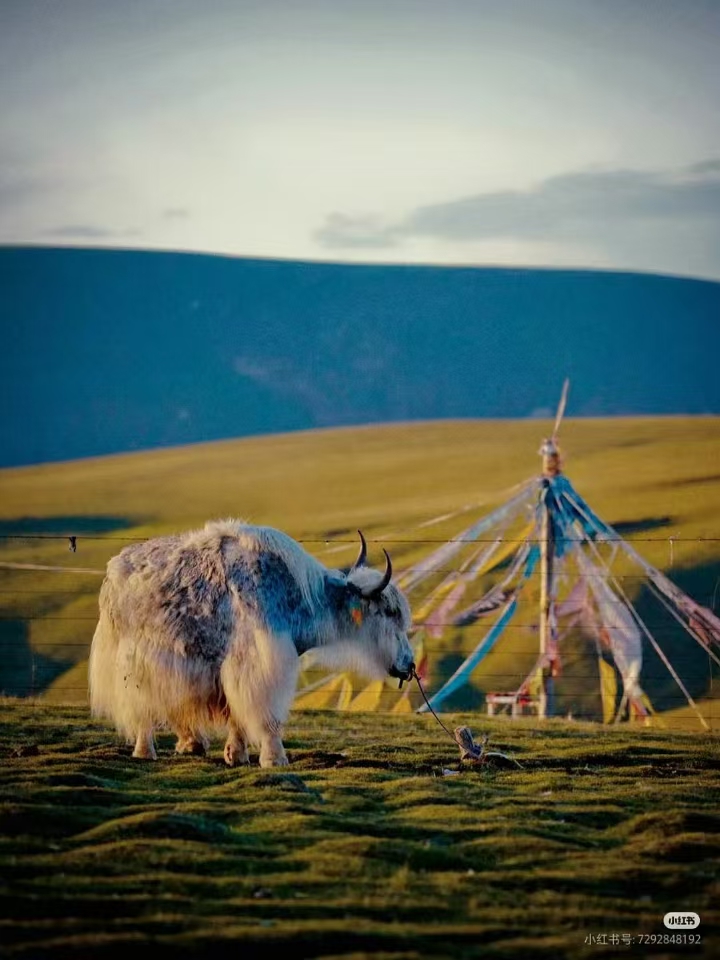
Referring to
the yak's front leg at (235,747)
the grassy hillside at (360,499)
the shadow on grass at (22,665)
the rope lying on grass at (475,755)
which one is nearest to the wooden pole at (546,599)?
the rope lying on grass at (475,755)

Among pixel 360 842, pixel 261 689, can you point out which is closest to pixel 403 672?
pixel 261 689

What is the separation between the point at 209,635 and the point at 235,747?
3.32 feet

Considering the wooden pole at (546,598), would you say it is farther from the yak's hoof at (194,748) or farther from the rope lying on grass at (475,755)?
the yak's hoof at (194,748)

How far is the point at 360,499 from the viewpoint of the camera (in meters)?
Result: 62.0

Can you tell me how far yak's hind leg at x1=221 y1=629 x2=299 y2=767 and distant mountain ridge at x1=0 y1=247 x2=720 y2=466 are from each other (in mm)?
75217

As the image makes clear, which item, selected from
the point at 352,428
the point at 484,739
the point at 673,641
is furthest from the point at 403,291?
the point at 484,739

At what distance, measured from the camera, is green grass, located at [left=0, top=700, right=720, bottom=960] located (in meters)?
7.62

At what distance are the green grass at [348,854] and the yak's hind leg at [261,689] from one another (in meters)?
0.31

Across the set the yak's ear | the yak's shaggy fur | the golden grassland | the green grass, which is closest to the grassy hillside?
the golden grassland

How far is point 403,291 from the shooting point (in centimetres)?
12494

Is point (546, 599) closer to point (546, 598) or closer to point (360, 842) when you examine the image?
point (546, 598)

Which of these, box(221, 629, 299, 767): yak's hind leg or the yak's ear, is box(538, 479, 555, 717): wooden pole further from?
box(221, 629, 299, 767): yak's hind leg

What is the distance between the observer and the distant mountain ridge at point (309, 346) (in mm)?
97688

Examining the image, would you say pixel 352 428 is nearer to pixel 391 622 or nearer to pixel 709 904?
pixel 391 622
